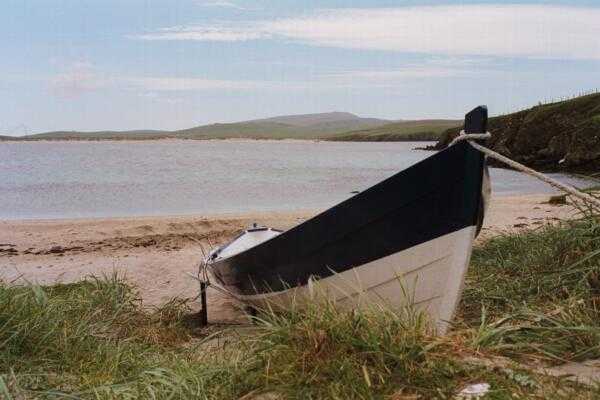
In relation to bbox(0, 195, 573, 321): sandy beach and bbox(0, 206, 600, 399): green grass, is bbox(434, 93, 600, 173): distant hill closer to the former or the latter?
bbox(0, 195, 573, 321): sandy beach

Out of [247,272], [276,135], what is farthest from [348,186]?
[276,135]

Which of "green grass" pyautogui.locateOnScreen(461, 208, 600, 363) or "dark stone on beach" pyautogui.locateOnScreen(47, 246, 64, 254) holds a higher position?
"green grass" pyautogui.locateOnScreen(461, 208, 600, 363)

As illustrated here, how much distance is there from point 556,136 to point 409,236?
28.6 meters

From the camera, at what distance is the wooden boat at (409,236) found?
4.54 m

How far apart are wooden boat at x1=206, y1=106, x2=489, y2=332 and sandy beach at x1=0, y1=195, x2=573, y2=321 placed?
2706 mm

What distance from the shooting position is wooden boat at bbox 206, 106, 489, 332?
4.54 metres

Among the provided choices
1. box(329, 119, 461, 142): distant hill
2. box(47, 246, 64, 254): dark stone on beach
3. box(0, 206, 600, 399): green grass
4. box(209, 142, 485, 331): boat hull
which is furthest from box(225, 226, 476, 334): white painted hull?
box(329, 119, 461, 142): distant hill

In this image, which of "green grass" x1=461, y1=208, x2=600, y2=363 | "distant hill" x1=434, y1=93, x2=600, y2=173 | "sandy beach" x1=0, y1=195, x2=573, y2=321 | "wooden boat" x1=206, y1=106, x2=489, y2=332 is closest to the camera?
"green grass" x1=461, y1=208, x2=600, y2=363

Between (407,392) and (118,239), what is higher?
(407,392)

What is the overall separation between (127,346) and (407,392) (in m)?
2.68

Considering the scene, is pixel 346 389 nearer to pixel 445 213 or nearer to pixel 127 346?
pixel 445 213

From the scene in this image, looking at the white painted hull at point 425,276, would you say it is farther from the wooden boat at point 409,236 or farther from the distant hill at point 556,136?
the distant hill at point 556,136

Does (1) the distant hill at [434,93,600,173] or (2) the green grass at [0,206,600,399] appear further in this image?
(1) the distant hill at [434,93,600,173]

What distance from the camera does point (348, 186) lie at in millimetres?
29359
